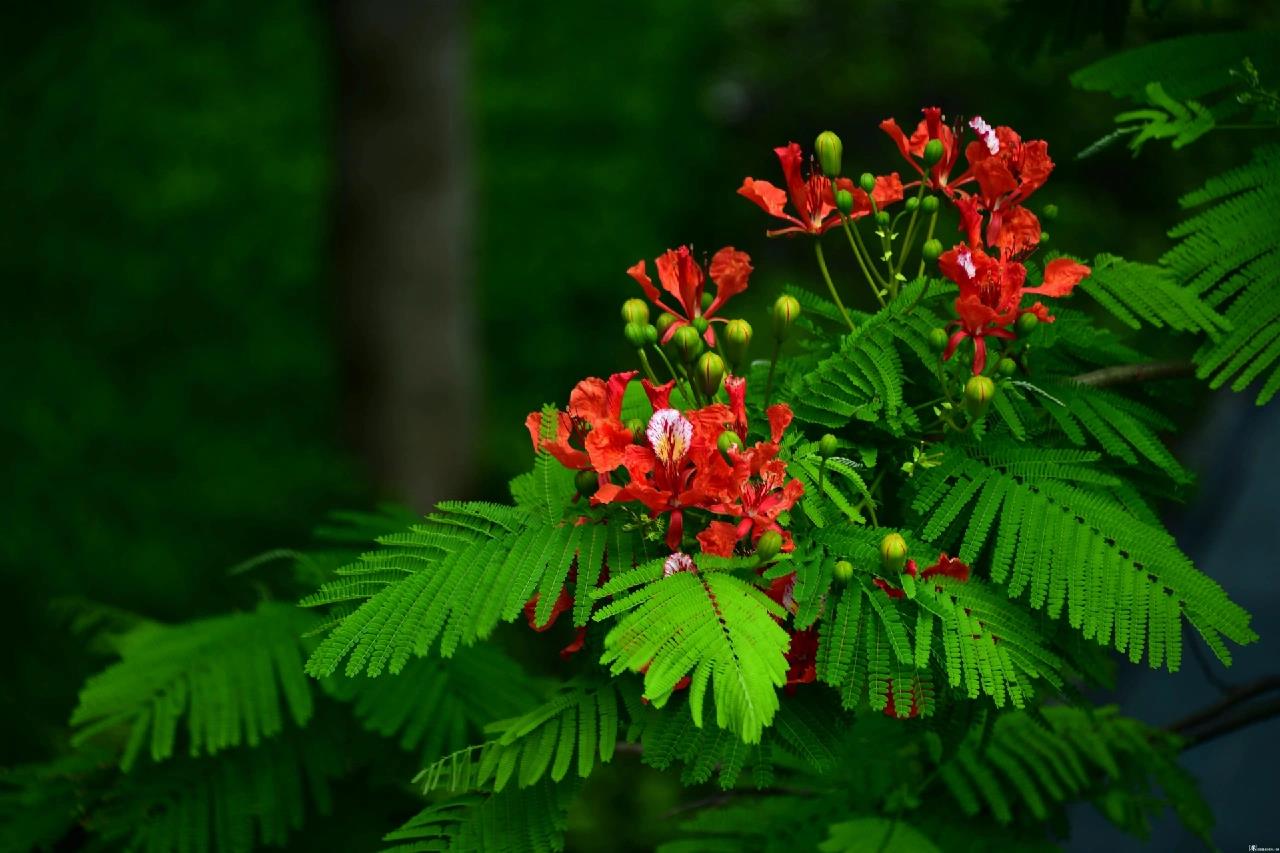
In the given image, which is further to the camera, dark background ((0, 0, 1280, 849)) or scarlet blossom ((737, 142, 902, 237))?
dark background ((0, 0, 1280, 849))

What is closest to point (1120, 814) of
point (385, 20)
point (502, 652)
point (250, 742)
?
point (502, 652)

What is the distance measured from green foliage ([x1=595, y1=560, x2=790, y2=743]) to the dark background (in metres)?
2.57

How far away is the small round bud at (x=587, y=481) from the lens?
4.69ft

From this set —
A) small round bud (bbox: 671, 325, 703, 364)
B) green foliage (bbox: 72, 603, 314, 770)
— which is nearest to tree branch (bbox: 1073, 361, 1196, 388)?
small round bud (bbox: 671, 325, 703, 364)

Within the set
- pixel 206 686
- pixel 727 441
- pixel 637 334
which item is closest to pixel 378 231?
pixel 206 686

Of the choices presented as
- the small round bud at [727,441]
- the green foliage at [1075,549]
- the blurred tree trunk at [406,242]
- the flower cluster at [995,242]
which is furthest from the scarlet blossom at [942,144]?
the blurred tree trunk at [406,242]

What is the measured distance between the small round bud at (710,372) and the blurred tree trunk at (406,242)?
447cm

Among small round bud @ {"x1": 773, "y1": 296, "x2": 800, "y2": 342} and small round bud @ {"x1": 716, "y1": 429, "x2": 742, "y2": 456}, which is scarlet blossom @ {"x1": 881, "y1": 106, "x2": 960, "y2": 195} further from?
small round bud @ {"x1": 716, "y1": 429, "x2": 742, "y2": 456}

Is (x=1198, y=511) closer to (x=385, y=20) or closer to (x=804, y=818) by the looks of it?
(x=804, y=818)

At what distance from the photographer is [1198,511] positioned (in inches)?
172

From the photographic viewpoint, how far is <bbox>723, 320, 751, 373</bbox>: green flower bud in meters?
1.46

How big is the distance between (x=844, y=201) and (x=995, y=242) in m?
0.18

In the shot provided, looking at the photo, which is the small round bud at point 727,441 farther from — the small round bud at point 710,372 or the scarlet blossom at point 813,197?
the scarlet blossom at point 813,197

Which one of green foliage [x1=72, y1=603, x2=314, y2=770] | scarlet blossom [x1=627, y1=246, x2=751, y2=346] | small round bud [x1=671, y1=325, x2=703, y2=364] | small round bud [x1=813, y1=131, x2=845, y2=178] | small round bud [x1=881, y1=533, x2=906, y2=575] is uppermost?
small round bud [x1=813, y1=131, x2=845, y2=178]
